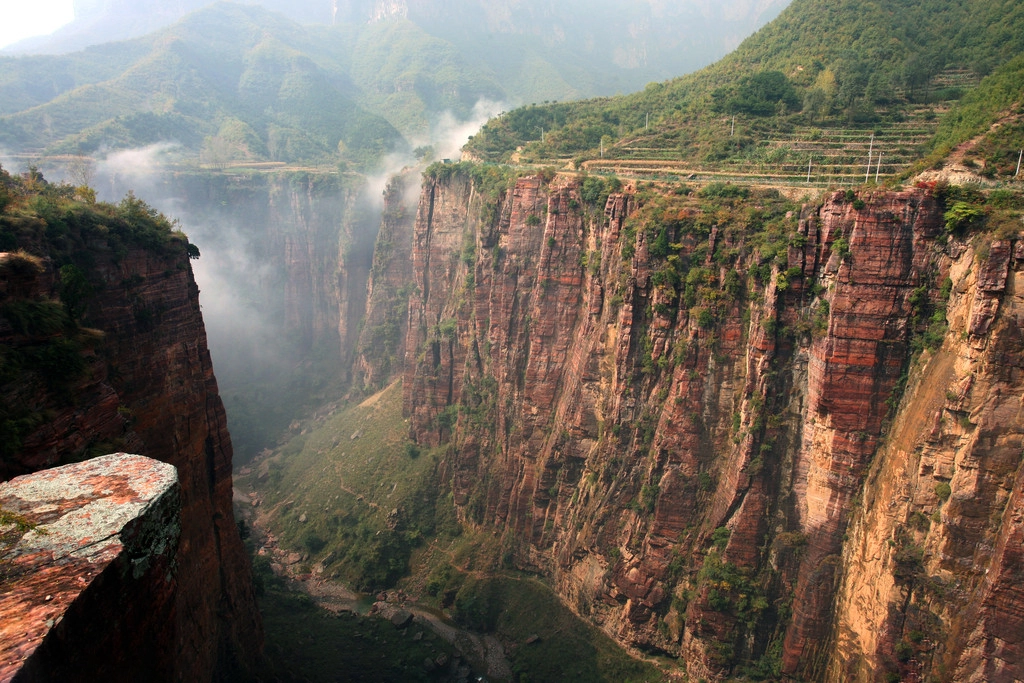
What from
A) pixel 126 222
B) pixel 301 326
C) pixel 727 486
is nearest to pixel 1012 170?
pixel 727 486

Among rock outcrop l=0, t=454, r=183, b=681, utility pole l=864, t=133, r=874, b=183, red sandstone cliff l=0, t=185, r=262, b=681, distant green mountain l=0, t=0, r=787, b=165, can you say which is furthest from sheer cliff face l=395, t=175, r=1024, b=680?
distant green mountain l=0, t=0, r=787, b=165

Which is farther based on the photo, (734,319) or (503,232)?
(503,232)

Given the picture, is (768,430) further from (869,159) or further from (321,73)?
(321,73)

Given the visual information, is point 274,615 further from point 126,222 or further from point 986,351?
point 986,351

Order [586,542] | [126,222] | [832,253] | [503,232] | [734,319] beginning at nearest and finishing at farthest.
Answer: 1. [126,222]
2. [832,253]
3. [734,319]
4. [586,542]
5. [503,232]

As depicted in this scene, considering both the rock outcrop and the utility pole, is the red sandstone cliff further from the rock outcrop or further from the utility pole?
the utility pole

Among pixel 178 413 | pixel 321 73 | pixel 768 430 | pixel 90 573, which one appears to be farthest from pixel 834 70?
pixel 321 73
